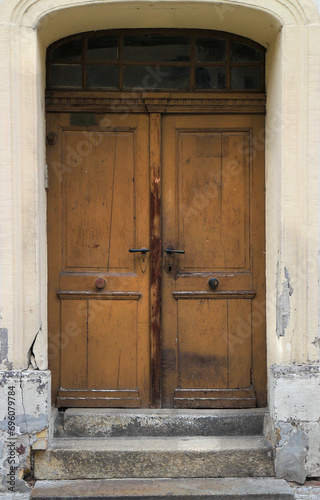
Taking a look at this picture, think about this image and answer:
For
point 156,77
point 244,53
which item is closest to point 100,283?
point 156,77

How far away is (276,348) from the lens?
4027mm

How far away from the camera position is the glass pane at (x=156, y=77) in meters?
4.34

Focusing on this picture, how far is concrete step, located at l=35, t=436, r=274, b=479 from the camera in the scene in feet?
12.8

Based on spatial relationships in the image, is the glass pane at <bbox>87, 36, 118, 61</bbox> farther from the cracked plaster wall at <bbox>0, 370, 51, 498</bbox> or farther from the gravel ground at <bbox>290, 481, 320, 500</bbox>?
the gravel ground at <bbox>290, 481, 320, 500</bbox>

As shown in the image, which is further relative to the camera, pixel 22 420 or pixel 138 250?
pixel 138 250

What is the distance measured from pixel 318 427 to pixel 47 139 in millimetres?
2881

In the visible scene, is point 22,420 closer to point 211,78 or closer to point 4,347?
point 4,347

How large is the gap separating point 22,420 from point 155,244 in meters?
1.59

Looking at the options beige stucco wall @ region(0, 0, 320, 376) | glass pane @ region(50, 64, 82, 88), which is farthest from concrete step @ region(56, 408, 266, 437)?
glass pane @ region(50, 64, 82, 88)

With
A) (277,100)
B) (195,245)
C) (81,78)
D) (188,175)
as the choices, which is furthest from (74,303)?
(277,100)

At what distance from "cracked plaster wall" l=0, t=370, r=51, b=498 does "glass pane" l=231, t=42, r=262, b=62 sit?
9.12 ft

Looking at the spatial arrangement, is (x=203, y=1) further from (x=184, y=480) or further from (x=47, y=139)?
(x=184, y=480)

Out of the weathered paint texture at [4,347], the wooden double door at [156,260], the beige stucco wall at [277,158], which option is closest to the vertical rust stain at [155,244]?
the wooden double door at [156,260]

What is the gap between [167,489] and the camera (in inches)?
148
